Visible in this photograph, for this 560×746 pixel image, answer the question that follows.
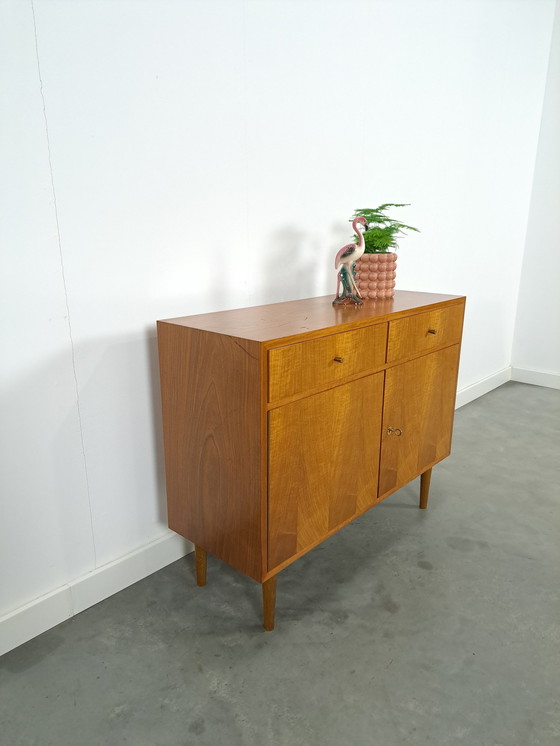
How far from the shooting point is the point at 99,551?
170 cm

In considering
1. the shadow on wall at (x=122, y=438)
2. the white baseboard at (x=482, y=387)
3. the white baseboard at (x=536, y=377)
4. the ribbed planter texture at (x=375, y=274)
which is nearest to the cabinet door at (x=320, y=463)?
the ribbed planter texture at (x=375, y=274)

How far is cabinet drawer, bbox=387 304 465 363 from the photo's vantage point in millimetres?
1779

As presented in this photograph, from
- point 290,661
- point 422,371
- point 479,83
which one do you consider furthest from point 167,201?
point 479,83

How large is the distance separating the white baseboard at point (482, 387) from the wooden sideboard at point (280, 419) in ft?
5.75

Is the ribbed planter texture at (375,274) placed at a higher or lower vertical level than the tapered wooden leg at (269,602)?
higher

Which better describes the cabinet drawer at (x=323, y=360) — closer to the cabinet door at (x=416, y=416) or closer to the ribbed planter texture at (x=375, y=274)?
the cabinet door at (x=416, y=416)

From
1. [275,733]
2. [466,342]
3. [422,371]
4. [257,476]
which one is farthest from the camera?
[466,342]

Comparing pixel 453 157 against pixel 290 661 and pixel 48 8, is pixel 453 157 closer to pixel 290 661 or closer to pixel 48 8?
pixel 48 8

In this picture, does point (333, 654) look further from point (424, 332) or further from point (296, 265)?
point (296, 265)

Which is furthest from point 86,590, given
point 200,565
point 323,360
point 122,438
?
point 323,360

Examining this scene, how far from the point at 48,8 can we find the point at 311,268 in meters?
1.23

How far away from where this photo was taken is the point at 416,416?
199 cm

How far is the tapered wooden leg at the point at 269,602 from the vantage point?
154cm

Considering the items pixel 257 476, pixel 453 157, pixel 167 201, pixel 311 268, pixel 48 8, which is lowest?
pixel 257 476
